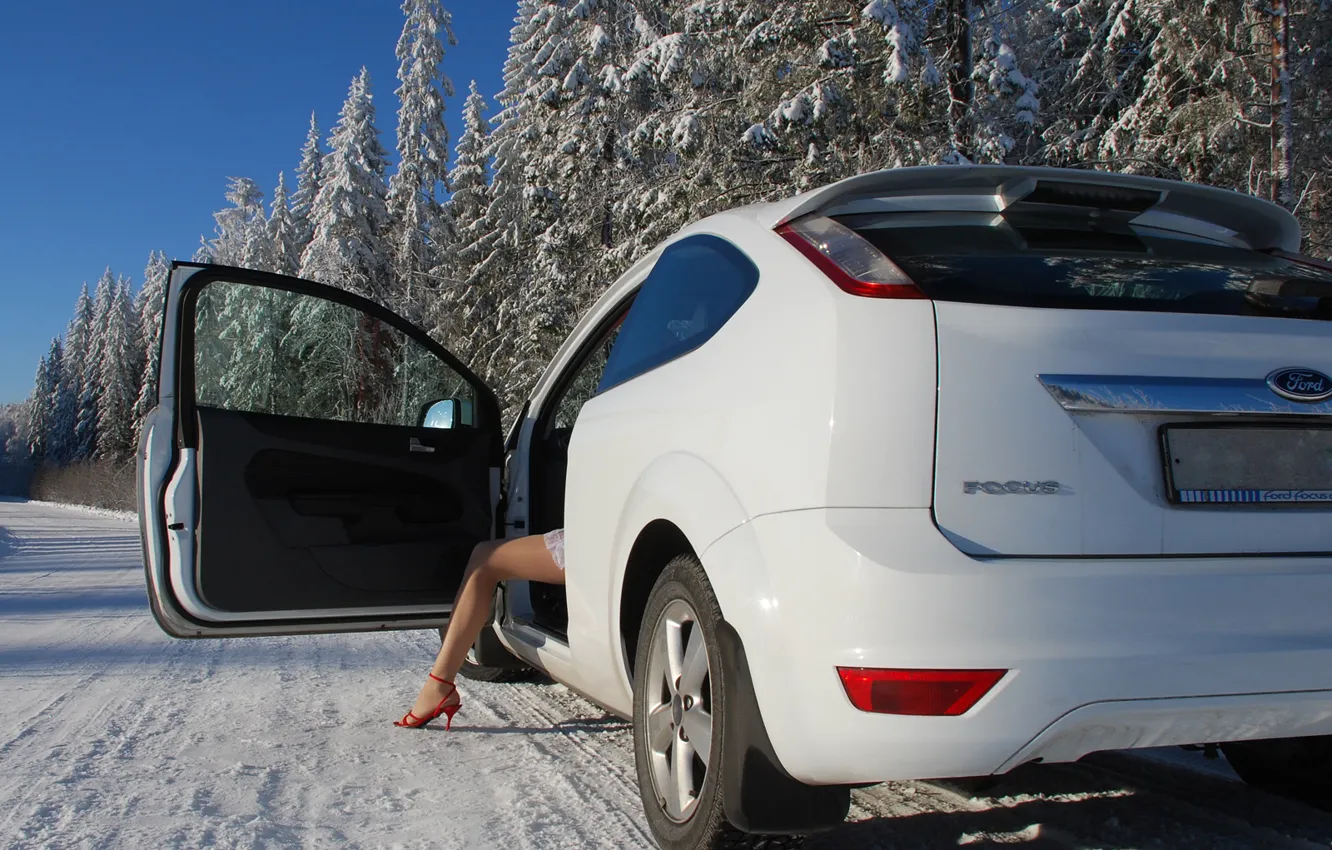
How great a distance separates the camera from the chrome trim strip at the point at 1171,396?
2037 mm

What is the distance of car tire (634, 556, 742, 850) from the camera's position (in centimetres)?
236

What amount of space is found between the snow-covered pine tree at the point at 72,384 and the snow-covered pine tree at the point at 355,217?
58.6m

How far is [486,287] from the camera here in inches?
1256

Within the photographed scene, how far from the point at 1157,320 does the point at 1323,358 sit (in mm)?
362

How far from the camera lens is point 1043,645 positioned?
1910 mm

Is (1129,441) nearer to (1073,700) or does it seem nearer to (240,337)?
(1073,700)

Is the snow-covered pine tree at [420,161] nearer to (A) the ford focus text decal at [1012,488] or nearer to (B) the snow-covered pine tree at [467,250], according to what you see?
(B) the snow-covered pine tree at [467,250]

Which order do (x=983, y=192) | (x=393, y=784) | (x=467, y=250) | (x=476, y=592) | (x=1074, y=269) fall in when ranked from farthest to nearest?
(x=467, y=250), (x=476, y=592), (x=393, y=784), (x=983, y=192), (x=1074, y=269)

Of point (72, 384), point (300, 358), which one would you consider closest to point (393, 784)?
point (300, 358)

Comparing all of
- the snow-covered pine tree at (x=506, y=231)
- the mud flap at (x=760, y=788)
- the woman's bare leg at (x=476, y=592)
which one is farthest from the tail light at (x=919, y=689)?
the snow-covered pine tree at (x=506, y=231)

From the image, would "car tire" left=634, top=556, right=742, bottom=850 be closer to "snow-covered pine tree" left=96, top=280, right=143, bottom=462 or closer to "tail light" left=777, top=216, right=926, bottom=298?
"tail light" left=777, top=216, right=926, bottom=298

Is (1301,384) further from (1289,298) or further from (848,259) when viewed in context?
(848,259)

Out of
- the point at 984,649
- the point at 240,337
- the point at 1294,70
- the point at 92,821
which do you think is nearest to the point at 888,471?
the point at 984,649

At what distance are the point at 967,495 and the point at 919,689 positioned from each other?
376 mm
